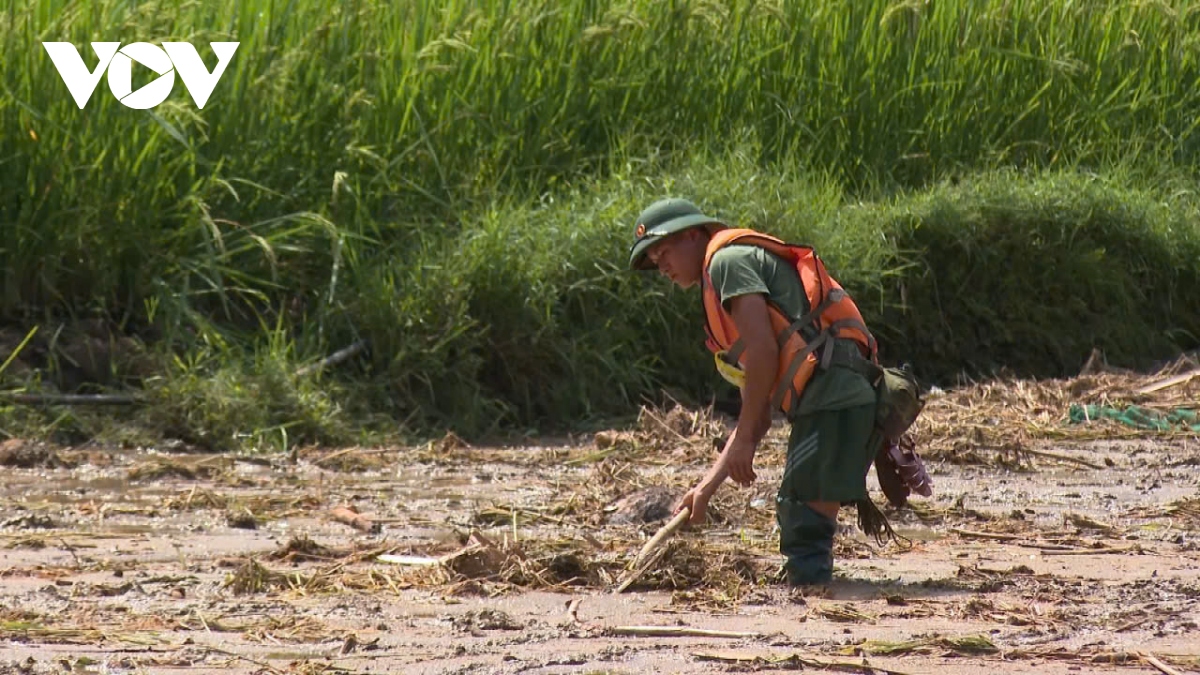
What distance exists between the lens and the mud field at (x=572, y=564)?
4324 millimetres

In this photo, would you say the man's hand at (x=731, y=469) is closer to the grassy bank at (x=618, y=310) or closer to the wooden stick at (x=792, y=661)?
the wooden stick at (x=792, y=661)

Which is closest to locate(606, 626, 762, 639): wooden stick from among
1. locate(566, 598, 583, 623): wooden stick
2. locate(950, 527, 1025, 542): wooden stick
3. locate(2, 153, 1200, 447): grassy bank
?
locate(566, 598, 583, 623): wooden stick

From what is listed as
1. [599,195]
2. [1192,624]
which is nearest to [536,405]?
[599,195]

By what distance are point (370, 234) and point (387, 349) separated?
734mm

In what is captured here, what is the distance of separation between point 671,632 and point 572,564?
71cm

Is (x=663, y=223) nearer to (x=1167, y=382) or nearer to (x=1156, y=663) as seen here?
(x=1156, y=663)

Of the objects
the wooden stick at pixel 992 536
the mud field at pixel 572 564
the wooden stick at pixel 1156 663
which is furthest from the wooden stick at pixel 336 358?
the wooden stick at pixel 1156 663

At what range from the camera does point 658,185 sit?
8891mm

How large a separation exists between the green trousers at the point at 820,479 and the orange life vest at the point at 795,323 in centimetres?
11

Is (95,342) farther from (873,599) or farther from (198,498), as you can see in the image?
(873,599)

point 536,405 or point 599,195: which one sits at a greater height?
point 599,195

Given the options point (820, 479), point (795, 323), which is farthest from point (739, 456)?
point (795, 323)

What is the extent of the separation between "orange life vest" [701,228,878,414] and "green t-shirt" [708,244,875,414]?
2cm

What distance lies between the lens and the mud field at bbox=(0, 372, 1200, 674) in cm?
432
